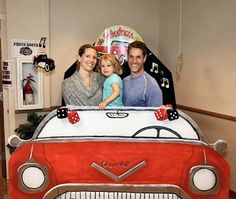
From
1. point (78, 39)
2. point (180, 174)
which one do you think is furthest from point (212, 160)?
point (78, 39)

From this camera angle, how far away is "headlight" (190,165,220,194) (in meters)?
1.48

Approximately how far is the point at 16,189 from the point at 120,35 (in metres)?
2.20

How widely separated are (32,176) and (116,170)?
0.43 metres

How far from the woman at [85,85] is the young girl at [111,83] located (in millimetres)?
73

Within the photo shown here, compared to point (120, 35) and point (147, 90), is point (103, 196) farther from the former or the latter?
point (120, 35)

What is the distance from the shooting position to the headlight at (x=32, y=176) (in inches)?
57.6

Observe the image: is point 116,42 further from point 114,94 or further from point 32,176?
point 32,176

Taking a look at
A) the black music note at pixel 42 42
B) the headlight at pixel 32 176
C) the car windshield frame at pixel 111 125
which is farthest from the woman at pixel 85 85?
the black music note at pixel 42 42

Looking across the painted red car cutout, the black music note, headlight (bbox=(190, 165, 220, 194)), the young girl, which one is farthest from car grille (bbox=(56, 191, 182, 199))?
the black music note

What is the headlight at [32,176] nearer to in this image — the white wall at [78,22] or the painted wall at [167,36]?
the painted wall at [167,36]

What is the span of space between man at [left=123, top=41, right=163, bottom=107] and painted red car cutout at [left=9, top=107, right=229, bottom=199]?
56cm

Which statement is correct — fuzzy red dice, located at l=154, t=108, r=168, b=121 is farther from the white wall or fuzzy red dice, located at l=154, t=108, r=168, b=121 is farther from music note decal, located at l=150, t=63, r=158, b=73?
the white wall

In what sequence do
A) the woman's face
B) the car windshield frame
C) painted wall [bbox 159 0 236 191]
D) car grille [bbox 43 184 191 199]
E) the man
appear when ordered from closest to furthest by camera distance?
car grille [bbox 43 184 191 199] → the car windshield frame → the man → the woman's face → painted wall [bbox 159 0 236 191]

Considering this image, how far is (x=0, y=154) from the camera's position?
409 centimetres
